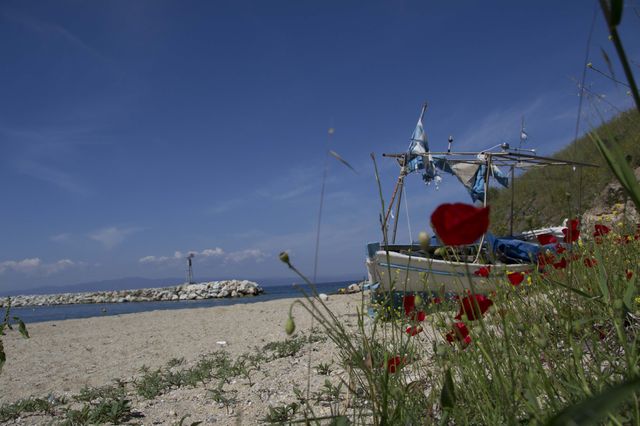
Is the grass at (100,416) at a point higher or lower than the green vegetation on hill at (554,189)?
lower

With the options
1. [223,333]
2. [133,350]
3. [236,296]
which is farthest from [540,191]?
[236,296]

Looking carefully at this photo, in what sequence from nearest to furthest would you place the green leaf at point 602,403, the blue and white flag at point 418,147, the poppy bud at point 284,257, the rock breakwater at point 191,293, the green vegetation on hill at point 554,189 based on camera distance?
the green leaf at point 602,403 → the poppy bud at point 284,257 → the blue and white flag at point 418,147 → the green vegetation on hill at point 554,189 → the rock breakwater at point 191,293

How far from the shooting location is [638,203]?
1.87ft

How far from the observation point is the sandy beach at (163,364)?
2648 mm

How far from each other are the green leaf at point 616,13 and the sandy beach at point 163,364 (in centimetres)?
88

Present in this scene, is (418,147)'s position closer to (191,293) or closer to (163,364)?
(163,364)

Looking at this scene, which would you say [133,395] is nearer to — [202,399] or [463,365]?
[202,399]

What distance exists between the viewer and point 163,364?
15.9ft

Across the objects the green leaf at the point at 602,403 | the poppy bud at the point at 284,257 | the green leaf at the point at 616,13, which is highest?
the green leaf at the point at 616,13

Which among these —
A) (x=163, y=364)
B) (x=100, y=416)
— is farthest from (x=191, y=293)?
(x=100, y=416)

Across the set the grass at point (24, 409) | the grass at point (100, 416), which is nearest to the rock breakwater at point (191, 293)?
the grass at point (24, 409)

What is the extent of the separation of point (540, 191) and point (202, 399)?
641 inches

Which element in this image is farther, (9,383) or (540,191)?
(540,191)

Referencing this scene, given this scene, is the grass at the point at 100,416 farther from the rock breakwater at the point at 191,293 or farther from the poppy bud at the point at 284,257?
the rock breakwater at the point at 191,293
